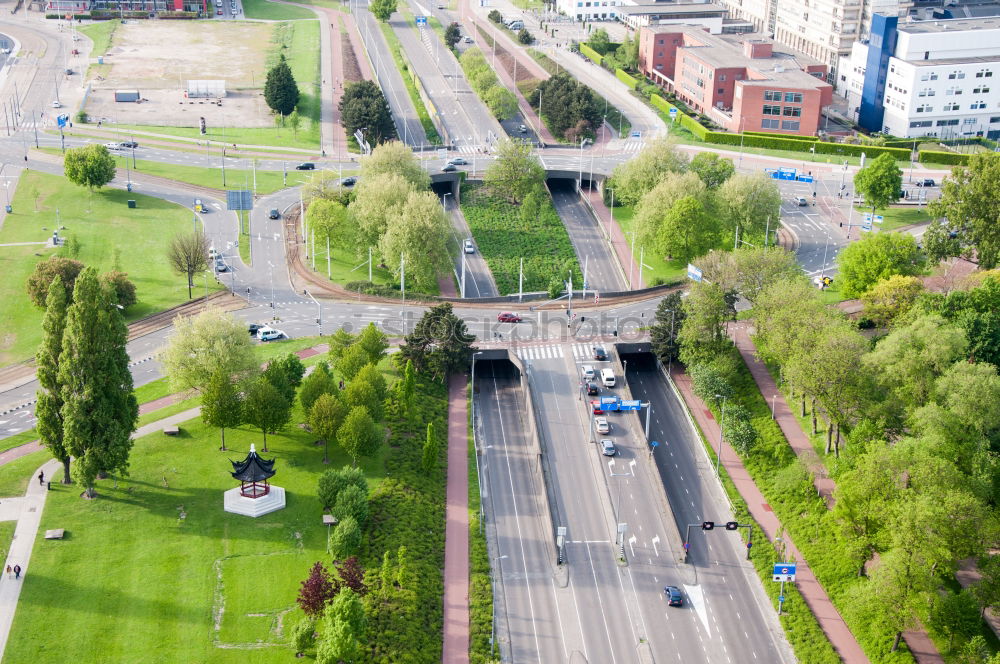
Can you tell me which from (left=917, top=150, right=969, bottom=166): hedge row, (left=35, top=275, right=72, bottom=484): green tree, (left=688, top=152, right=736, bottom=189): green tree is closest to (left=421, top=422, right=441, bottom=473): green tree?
(left=35, top=275, right=72, bottom=484): green tree

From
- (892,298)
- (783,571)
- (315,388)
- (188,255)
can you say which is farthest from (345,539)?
(892,298)

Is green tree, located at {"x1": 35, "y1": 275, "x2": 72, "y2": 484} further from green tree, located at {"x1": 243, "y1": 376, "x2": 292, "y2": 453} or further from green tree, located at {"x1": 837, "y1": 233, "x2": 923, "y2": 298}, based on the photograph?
green tree, located at {"x1": 837, "y1": 233, "x2": 923, "y2": 298}

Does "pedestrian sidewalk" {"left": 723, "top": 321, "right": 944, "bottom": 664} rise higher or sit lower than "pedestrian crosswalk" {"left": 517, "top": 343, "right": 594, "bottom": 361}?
lower

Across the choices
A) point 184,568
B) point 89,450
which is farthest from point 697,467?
point 89,450

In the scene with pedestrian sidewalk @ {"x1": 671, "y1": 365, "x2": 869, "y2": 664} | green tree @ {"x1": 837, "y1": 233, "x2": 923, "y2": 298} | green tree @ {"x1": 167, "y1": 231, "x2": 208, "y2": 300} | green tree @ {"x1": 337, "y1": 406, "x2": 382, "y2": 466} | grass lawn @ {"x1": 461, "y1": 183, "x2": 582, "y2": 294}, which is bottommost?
pedestrian sidewalk @ {"x1": 671, "y1": 365, "x2": 869, "y2": 664}

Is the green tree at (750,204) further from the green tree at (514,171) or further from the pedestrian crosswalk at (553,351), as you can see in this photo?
→ the pedestrian crosswalk at (553,351)

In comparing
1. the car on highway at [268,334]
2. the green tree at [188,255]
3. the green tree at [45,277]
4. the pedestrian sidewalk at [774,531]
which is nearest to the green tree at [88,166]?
the green tree at [188,255]

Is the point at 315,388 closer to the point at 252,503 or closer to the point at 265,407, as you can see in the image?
the point at 265,407
